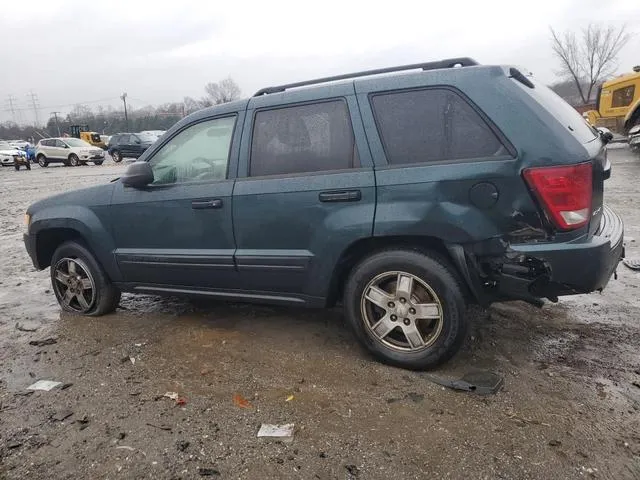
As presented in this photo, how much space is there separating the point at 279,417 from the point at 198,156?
6.92 feet

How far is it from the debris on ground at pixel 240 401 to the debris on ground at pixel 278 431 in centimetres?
24

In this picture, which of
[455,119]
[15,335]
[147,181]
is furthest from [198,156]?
[15,335]

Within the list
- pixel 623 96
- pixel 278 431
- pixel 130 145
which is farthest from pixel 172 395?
pixel 130 145

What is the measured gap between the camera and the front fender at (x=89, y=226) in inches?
168

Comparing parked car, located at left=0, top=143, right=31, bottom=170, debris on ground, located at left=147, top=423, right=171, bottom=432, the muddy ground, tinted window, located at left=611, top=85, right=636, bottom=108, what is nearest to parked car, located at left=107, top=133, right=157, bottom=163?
parked car, located at left=0, top=143, right=31, bottom=170

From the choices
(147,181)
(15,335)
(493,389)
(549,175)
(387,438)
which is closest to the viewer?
(387,438)

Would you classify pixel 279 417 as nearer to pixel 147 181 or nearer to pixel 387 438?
pixel 387 438

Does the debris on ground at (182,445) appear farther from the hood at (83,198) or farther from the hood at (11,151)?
the hood at (11,151)

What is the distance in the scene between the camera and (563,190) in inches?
110

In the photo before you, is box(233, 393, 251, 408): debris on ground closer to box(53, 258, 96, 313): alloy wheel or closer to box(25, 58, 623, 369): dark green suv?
box(25, 58, 623, 369): dark green suv

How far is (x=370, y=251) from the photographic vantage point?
10.9ft

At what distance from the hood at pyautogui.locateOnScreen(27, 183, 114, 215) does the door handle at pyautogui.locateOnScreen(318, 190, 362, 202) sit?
2010 millimetres

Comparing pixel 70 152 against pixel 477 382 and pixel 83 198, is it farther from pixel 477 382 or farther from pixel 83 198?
pixel 477 382

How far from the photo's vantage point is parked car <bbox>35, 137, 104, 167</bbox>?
1169 inches
